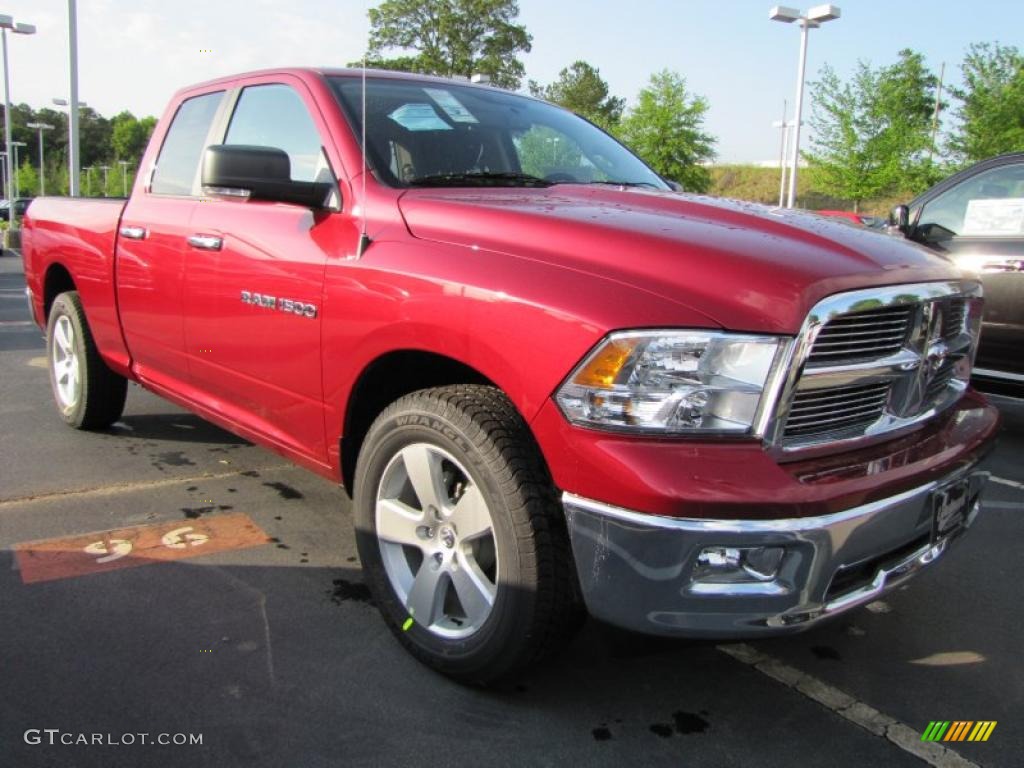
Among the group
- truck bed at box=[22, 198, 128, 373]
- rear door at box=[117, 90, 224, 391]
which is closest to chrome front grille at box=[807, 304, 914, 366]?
rear door at box=[117, 90, 224, 391]

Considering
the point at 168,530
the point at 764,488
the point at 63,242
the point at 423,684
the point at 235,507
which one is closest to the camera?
the point at 764,488

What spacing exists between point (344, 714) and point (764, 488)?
1285 millimetres

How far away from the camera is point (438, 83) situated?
141 inches

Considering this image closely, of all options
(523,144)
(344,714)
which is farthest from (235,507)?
(523,144)

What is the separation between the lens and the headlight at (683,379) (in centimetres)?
193

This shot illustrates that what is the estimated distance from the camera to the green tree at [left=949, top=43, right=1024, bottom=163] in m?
20.0

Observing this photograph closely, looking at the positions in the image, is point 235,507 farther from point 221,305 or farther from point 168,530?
point 221,305

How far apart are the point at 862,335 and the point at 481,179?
57.3 inches

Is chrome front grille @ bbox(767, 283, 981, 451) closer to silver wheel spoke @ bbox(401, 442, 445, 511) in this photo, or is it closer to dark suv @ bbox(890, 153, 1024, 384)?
silver wheel spoke @ bbox(401, 442, 445, 511)

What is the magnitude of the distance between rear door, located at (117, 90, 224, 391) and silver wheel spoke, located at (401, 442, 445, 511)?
1.64 metres

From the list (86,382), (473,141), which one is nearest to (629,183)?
(473,141)

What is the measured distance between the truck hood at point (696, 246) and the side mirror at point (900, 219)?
3.30 m

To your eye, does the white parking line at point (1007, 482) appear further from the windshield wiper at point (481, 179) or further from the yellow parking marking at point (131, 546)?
the yellow parking marking at point (131, 546)

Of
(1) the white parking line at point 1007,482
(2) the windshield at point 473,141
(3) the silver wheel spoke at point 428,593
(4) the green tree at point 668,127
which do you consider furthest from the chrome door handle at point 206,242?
(4) the green tree at point 668,127
